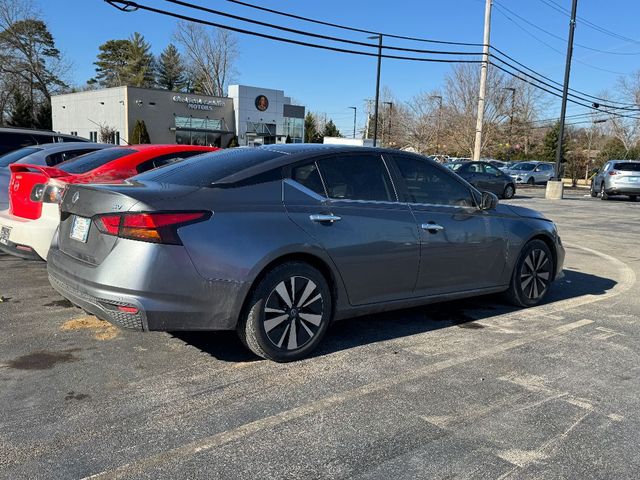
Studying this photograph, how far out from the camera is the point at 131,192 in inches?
149

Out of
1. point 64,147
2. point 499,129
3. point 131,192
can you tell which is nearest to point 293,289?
point 131,192

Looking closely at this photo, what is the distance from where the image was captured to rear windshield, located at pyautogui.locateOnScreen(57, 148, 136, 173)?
662 centimetres

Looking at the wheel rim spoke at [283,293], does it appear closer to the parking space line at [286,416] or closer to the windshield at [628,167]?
the parking space line at [286,416]

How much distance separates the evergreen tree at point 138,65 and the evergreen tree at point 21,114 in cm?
2393

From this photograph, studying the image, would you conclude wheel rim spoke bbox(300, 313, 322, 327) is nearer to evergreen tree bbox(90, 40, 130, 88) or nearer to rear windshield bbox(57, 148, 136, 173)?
rear windshield bbox(57, 148, 136, 173)

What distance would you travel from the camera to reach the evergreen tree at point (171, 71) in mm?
83125

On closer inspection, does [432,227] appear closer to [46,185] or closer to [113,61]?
[46,185]

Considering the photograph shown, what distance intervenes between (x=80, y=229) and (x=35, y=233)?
74.3 inches

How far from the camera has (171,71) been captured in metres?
83.2

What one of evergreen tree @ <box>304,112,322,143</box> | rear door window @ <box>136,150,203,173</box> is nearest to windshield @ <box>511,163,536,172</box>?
evergreen tree @ <box>304,112,322,143</box>

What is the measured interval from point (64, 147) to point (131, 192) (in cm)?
506

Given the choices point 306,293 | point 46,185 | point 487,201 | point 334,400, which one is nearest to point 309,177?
point 306,293

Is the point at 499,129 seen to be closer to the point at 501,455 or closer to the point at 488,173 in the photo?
the point at 488,173

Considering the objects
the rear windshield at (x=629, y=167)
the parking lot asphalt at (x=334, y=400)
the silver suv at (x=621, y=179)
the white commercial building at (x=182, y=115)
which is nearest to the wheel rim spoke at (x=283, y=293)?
the parking lot asphalt at (x=334, y=400)
